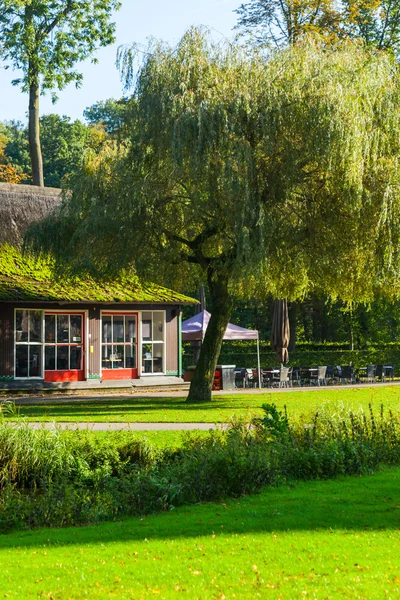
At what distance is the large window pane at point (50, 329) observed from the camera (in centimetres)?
2677

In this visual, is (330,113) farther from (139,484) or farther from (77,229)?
(139,484)

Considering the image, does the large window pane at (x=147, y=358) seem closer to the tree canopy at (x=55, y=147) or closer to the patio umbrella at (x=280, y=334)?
the patio umbrella at (x=280, y=334)

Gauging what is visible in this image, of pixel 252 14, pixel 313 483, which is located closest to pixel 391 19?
pixel 252 14

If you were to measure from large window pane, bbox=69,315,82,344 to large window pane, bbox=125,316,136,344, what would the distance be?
1811mm

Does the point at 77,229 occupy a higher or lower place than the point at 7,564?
higher

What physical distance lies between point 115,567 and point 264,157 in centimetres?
1400

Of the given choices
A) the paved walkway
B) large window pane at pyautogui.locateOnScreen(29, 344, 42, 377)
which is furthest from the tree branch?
the paved walkway

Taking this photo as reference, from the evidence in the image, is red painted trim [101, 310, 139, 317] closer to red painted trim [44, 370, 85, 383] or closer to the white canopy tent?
red painted trim [44, 370, 85, 383]

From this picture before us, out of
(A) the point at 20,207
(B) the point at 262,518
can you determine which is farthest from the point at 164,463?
(A) the point at 20,207

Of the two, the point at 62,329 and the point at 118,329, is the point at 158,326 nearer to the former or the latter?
the point at 118,329

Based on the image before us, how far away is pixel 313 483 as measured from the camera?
444 inches

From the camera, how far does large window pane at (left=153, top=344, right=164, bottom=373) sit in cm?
2939

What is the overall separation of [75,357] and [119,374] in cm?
178

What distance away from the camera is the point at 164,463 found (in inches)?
478
